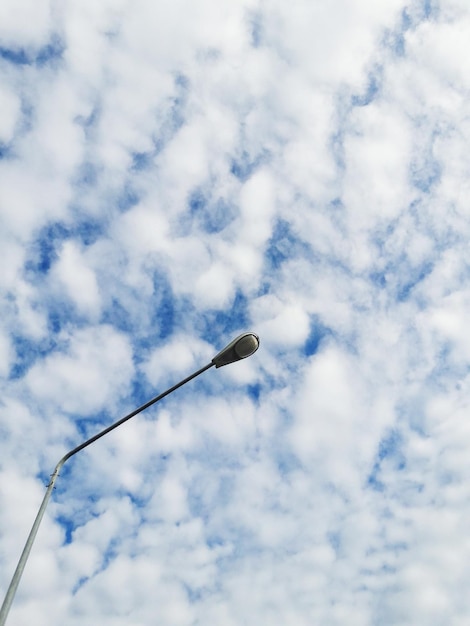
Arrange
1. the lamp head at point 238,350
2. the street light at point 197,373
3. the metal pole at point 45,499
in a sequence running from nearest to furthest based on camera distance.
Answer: the metal pole at point 45,499 → the street light at point 197,373 → the lamp head at point 238,350

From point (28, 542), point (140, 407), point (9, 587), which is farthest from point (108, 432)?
point (9, 587)

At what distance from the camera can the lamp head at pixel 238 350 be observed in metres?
10.7

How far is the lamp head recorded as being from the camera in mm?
10664

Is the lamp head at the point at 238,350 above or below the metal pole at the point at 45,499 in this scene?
above

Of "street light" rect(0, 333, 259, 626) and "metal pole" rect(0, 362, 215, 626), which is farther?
"street light" rect(0, 333, 259, 626)

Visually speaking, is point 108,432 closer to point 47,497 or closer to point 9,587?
point 47,497

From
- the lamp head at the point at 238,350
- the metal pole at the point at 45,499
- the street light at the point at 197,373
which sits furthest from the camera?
the lamp head at the point at 238,350

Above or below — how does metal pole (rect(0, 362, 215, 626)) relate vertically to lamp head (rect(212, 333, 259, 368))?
below

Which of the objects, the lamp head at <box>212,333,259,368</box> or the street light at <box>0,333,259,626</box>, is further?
the lamp head at <box>212,333,259,368</box>

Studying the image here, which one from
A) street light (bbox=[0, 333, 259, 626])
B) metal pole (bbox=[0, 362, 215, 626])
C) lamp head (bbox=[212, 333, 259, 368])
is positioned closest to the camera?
metal pole (bbox=[0, 362, 215, 626])

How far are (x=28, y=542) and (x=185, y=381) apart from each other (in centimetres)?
414

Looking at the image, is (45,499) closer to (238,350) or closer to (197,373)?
(197,373)

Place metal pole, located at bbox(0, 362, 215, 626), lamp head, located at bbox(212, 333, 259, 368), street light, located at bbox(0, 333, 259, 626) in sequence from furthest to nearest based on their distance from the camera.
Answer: lamp head, located at bbox(212, 333, 259, 368), street light, located at bbox(0, 333, 259, 626), metal pole, located at bbox(0, 362, 215, 626)

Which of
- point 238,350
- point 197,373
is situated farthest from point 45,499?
point 238,350
